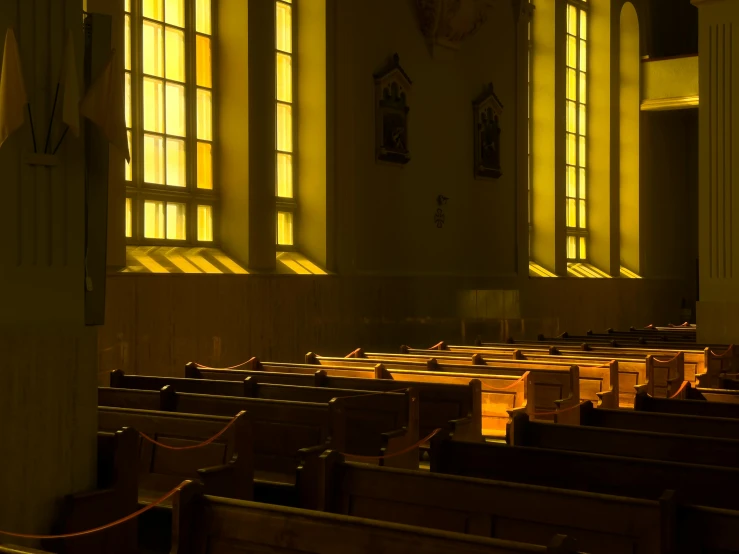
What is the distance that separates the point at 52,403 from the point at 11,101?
1.30 metres

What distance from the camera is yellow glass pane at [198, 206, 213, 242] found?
36.4 ft

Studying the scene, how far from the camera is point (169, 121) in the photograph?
34.9ft

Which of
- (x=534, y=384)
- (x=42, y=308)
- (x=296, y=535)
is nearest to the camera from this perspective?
(x=296, y=535)

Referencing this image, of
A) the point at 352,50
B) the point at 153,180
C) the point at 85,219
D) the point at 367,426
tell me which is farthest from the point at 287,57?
the point at 85,219

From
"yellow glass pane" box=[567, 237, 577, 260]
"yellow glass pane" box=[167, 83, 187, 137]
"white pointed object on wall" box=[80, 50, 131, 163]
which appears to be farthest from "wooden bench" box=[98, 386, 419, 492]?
"yellow glass pane" box=[567, 237, 577, 260]

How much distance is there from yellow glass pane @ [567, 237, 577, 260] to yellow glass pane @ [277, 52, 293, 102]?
8.21 meters

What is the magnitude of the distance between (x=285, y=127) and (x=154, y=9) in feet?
7.47

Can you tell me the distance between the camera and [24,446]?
413 cm

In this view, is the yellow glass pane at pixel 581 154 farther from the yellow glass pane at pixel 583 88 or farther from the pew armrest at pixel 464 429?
the pew armrest at pixel 464 429

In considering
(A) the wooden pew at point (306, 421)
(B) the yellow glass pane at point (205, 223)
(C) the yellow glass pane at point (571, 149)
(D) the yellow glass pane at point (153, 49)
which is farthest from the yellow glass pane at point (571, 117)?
(A) the wooden pew at point (306, 421)

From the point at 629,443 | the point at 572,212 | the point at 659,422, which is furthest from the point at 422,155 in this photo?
the point at 629,443

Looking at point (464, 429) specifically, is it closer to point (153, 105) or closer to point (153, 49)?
point (153, 105)

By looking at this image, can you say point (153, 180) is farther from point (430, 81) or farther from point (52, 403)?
point (52, 403)

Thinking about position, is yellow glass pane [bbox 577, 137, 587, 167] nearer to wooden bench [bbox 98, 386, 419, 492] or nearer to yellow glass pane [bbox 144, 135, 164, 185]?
yellow glass pane [bbox 144, 135, 164, 185]
